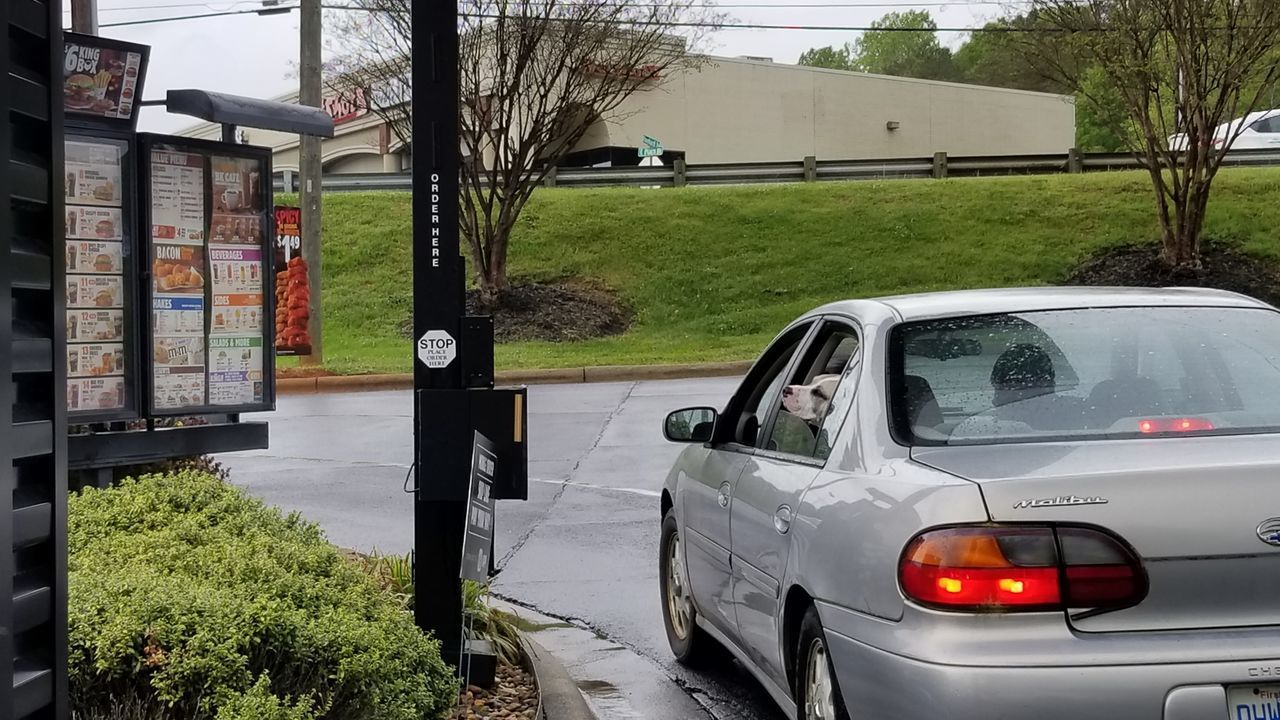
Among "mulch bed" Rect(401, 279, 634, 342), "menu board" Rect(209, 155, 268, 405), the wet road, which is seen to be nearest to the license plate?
the wet road

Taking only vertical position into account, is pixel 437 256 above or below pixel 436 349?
above

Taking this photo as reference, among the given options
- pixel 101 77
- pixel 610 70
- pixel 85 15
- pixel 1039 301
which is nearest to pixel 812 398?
pixel 1039 301

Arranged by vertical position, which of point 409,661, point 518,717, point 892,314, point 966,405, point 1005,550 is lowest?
point 518,717

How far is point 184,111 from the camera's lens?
295 inches

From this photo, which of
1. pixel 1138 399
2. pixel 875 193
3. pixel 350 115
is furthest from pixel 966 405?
pixel 350 115

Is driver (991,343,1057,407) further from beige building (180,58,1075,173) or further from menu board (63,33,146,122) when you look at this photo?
beige building (180,58,1075,173)

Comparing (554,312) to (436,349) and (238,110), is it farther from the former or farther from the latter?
(436,349)

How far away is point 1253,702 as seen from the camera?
3.16m

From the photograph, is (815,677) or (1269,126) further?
(1269,126)

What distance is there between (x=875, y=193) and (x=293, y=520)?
84.6 feet

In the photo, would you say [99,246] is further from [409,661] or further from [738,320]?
[738,320]

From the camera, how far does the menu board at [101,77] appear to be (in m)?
6.90

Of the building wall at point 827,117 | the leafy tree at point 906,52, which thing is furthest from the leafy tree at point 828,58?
the building wall at point 827,117

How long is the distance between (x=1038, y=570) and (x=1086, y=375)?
0.99m
